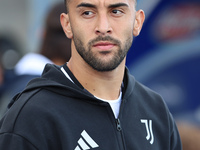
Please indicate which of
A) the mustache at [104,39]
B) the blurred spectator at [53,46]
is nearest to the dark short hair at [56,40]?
the blurred spectator at [53,46]

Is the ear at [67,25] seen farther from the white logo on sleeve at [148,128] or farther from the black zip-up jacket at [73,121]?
the white logo on sleeve at [148,128]

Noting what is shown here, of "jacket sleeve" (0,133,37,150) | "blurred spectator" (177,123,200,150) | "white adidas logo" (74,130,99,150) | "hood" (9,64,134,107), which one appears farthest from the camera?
"blurred spectator" (177,123,200,150)

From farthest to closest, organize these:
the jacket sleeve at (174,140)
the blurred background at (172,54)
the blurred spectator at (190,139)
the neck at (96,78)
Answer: the blurred background at (172,54) → the blurred spectator at (190,139) → the jacket sleeve at (174,140) → the neck at (96,78)

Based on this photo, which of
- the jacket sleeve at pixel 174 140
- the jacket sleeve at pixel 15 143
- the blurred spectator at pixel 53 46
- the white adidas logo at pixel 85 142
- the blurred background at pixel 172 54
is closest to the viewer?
the jacket sleeve at pixel 15 143

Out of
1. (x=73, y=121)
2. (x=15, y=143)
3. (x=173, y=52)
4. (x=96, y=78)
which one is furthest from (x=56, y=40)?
(x=173, y=52)

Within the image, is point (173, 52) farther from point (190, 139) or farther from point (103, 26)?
point (103, 26)

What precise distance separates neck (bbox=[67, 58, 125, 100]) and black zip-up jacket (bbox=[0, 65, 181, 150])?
8cm

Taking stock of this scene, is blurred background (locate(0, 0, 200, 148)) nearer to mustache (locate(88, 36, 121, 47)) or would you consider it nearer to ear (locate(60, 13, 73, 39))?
ear (locate(60, 13, 73, 39))

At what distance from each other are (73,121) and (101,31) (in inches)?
19.3

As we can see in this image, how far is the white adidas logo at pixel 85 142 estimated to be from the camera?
7.63 feet

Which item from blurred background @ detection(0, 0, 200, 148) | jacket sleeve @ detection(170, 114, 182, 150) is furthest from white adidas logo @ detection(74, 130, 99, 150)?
blurred background @ detection(0, 0, 200, 148)

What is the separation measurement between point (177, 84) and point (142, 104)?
3.18 meters

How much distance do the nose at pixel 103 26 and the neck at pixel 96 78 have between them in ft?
0.79

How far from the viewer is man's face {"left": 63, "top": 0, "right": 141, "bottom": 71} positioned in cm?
238
